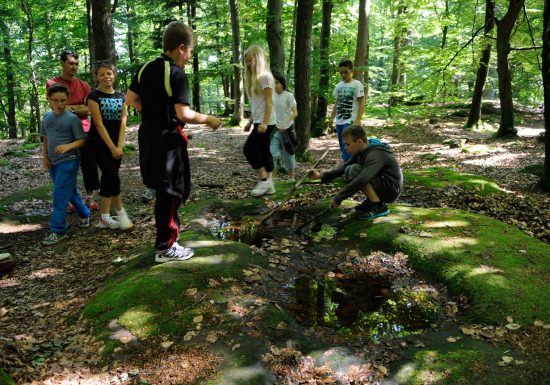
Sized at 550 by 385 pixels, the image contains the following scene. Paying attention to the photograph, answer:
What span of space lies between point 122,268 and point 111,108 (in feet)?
7.29

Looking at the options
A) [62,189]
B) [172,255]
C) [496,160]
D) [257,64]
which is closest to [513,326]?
[172,255]

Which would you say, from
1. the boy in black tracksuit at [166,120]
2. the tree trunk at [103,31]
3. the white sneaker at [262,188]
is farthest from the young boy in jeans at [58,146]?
the tree trunk at [103,31]

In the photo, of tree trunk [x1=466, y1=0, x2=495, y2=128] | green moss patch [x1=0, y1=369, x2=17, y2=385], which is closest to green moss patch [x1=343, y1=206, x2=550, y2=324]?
green moss patch [x1=0, y1=369, x2=17, y2=385]

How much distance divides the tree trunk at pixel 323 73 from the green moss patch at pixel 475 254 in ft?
35.8

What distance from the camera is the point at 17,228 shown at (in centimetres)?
554

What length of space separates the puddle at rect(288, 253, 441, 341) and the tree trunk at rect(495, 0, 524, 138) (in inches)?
339

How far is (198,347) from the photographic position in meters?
2.80

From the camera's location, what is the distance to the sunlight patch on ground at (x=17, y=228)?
544cm

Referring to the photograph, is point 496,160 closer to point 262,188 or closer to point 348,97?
point 348,97

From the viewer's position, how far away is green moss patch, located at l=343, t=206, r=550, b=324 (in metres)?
3.26

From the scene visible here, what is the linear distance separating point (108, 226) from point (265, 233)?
2294mm

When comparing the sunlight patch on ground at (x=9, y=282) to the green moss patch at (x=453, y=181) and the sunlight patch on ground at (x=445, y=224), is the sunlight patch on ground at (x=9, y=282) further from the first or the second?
the green moss patch at (x=453, y=181)

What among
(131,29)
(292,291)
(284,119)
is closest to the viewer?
(292,291)

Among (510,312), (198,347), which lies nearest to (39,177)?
(198,347)
